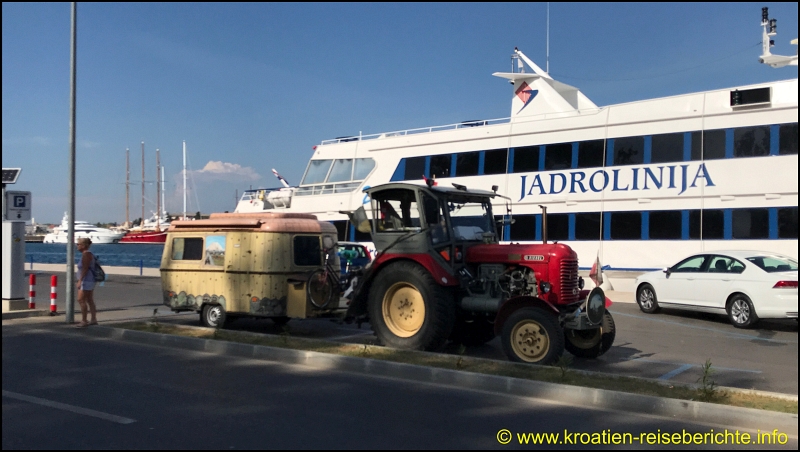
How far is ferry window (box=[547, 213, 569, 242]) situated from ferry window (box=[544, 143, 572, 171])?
1.53 m

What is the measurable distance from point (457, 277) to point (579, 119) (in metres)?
12.7

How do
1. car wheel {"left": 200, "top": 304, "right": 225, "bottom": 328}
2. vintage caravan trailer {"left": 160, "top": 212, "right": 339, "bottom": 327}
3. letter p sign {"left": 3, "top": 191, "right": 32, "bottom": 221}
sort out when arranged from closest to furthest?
vintage caravan trailer {"left": 160, "top": 212, "right": 339, "bottom": 327}, car wheel {"left": 200, "top": 304, "right": 225, "bottom": 328}, letter p sign {"left": 3, "top": 191, "right": 32, "bottom": 221}

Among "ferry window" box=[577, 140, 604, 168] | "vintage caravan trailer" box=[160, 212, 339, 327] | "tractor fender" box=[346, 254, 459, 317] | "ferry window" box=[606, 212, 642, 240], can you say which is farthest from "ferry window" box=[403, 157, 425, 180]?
"tractor fender" box=[346, 254, 459, 317]

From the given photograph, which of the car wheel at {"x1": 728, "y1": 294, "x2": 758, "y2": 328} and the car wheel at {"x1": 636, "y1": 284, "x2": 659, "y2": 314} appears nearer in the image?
the car wheel at {"x1": 728, "y1": 294, "x2": 758, "y2": 328}

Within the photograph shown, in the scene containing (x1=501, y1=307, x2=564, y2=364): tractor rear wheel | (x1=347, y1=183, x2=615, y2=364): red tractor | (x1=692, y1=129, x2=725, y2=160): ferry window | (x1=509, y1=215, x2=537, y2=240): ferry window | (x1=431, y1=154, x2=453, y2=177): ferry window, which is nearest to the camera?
(x1=501, y1=307, x2=564, y2=364): tractor rear wheel

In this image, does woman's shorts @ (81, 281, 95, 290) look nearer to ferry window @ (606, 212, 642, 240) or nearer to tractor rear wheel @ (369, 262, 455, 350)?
tractor rear wheel @ (369, 262, 455, 350)

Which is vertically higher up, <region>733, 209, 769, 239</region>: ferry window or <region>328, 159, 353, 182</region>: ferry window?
<region>328, 159, 353, 182</region>: ferry window

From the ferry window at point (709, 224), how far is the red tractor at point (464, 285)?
1011 cm

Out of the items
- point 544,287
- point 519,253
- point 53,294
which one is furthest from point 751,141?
point 53,294

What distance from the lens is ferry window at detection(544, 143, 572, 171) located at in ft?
67.7

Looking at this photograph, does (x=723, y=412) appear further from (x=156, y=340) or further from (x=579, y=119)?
(x=579, y=119)

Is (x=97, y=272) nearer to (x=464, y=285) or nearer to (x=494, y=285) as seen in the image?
(x=464, y=285)

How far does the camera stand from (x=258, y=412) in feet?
20.9

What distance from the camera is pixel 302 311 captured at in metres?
11.1
